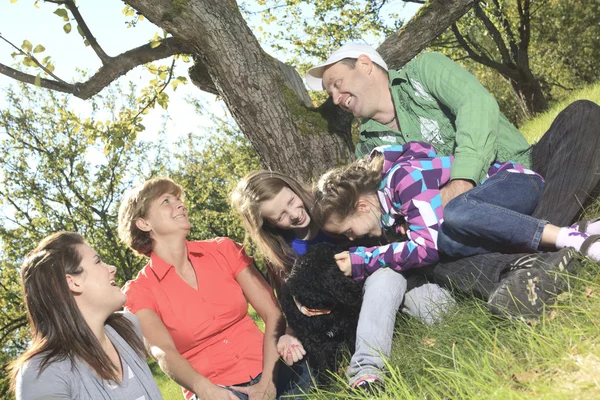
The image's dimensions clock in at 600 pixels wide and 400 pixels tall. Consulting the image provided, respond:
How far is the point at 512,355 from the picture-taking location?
2547 mm

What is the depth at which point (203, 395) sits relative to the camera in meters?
A: 3.92

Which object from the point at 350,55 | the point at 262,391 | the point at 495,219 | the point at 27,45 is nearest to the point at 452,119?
the point at 350,55

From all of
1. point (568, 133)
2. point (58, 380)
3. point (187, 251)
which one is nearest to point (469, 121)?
point (568, 133)

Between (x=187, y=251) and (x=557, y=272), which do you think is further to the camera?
(x=187, y=251)

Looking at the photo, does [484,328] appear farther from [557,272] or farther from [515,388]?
[515,388]

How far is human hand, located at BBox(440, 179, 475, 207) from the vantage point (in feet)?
11.5

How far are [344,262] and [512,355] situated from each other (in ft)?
3.96

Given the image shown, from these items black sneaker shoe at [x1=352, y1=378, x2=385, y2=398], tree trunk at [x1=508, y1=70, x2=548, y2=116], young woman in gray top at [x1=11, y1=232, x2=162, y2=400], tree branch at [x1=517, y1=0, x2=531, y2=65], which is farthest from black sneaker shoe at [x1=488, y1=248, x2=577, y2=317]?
tree branch at [x1=517, y1=0, x2=531, y2=65]

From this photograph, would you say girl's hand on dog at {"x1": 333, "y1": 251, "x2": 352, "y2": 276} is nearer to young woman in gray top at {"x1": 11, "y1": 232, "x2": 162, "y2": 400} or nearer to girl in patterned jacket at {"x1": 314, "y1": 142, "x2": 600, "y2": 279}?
girl in patterned jacket at {"x1": 314, "y1": 142, "x2": 600, "y2": 279}

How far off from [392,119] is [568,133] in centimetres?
110

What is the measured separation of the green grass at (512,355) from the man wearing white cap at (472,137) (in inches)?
4.8

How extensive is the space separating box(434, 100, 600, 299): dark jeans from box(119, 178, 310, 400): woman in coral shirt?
4.23 feet

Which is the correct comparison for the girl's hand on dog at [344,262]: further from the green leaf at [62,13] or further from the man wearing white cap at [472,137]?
the green leaf at [62,13]

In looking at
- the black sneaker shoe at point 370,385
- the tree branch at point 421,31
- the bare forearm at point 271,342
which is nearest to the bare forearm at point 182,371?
the bare forearm at point 271,342
